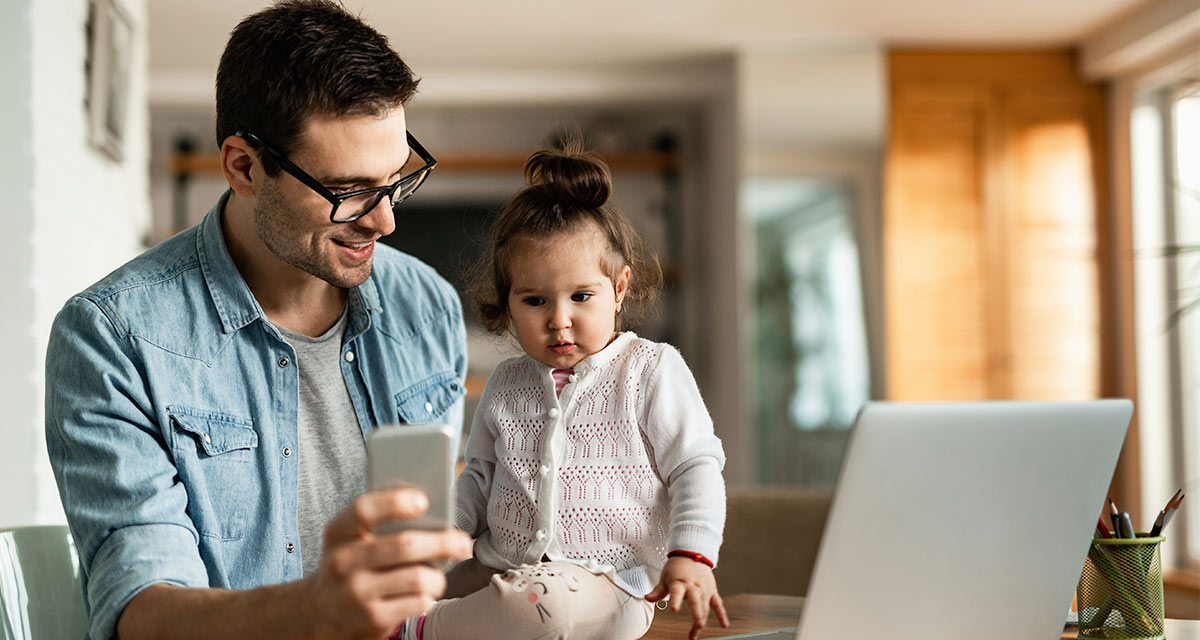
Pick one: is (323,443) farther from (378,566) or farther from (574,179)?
(378,566)

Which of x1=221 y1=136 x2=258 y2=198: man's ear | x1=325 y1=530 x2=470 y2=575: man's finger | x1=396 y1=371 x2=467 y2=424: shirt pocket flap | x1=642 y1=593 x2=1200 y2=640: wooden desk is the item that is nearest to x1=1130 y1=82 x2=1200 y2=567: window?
x1=642 y1=593 x2=1200 y2=640: wooden desk

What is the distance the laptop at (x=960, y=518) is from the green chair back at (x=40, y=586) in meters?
0.92

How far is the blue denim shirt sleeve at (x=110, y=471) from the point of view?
3.66 ft

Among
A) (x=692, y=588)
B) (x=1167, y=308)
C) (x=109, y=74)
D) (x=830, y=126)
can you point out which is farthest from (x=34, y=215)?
(x=1167, y=308)

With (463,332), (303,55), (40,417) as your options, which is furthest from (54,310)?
(303,55)

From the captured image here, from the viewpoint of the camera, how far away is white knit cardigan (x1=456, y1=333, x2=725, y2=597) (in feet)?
3.99

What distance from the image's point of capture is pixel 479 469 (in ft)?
4.42

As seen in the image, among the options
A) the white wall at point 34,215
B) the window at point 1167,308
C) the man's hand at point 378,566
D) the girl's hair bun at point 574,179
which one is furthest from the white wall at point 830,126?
the man's hand at point 378,566

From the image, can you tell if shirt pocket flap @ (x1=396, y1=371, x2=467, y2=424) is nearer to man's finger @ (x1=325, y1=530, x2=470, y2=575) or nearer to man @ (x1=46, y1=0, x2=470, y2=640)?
man @ (x1=46, y1=0, x2=470, y2=640)

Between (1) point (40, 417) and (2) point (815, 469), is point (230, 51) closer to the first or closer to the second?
(1) point (40, 417)

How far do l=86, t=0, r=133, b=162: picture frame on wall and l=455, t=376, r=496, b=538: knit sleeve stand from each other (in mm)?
2283

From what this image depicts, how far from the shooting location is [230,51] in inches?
53.5

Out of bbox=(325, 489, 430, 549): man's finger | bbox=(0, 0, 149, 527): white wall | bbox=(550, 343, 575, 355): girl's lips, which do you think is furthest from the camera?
bbox=(0, 0, 149, 527): white wall

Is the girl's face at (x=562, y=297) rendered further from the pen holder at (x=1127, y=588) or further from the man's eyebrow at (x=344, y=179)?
the pen holder at (x=1127, y=588)
